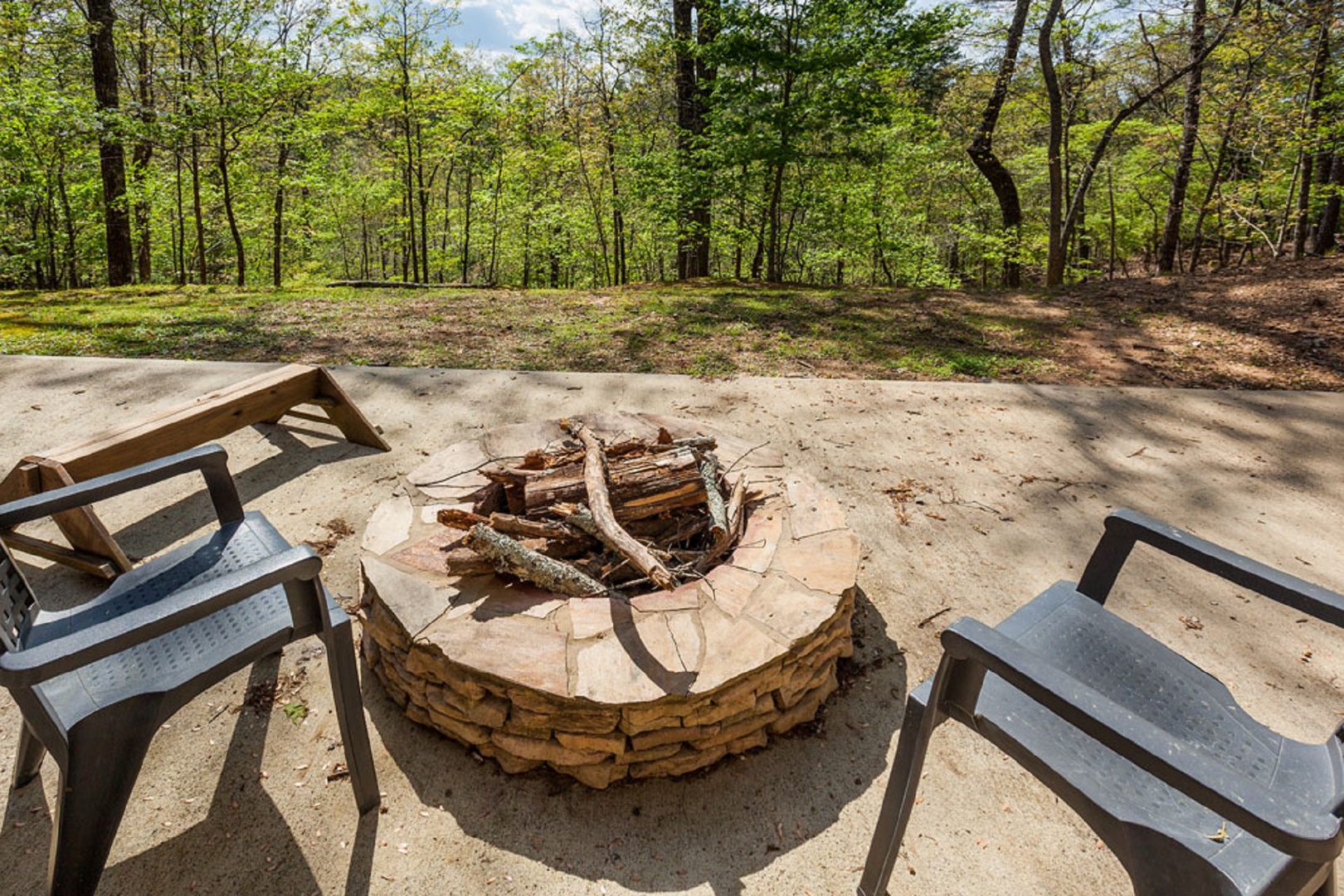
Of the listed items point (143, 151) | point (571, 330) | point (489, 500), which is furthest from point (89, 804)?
point (143, 151)

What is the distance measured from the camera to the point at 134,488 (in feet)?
4.79

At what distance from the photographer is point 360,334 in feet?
19.0

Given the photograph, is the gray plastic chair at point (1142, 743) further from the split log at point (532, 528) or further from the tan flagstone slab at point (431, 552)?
the tan flagstone slab at point (431, 552)

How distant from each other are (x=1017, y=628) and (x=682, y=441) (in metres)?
1.38

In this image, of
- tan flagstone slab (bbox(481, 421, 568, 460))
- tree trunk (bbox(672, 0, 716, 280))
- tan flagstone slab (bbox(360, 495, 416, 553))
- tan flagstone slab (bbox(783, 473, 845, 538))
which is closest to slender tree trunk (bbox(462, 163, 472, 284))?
tree trunk (bbox(672, 0, 716, 280))

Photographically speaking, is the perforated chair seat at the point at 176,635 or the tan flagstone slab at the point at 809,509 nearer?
the perforated chair seat at the point at 176,635

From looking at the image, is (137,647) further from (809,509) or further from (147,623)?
(809,509)

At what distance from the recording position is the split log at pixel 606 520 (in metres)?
1.72

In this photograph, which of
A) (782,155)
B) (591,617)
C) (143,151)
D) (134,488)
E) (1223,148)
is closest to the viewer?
(134,488)

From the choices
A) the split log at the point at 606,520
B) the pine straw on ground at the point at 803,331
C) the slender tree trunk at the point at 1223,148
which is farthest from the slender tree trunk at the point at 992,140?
the split log at the point at 606,520

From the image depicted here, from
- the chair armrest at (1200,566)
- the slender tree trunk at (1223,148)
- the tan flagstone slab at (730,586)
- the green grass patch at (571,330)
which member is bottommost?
the tan flagstone slab at (730,586)

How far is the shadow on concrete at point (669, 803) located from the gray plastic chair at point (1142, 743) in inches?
11.2

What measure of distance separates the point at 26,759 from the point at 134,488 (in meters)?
0.82

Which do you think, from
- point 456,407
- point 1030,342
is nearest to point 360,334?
point 456,407
